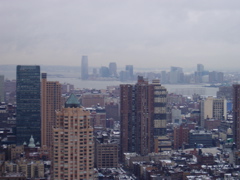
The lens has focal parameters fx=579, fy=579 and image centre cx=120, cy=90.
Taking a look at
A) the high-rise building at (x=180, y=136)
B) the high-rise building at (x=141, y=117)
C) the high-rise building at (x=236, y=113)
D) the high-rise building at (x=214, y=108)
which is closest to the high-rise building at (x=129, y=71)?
the high-rise building at (x=141, y=117)

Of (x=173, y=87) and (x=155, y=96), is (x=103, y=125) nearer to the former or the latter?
(x=155, y=96)

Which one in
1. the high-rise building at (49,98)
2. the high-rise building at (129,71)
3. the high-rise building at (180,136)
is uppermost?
the high-rise building at (129,71)

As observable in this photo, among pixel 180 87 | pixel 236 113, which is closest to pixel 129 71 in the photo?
pixel 236 113

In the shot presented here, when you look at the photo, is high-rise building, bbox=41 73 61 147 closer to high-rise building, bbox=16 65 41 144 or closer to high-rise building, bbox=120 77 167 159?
high-rise building, bbox=16 65 41 144

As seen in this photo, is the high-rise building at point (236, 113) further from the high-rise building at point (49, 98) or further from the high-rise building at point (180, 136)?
the high-rise building at point (49, 98)

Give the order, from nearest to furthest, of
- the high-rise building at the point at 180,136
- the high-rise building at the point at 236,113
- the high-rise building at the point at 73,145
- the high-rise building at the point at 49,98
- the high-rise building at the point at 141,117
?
the high-rise building at the point at 73,145
the high-rise building at the point at 236,113
the high-rise building at the point at 141,117
the high-rise building at the point at 49,98
the high-rise building at the point at 180,136

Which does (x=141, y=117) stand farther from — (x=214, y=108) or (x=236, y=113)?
(x=214, y=108)

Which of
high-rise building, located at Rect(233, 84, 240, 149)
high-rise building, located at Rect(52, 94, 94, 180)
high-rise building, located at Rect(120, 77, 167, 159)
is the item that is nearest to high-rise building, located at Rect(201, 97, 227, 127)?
high-rise building, located at Rect(120, 77, 167, 159)
